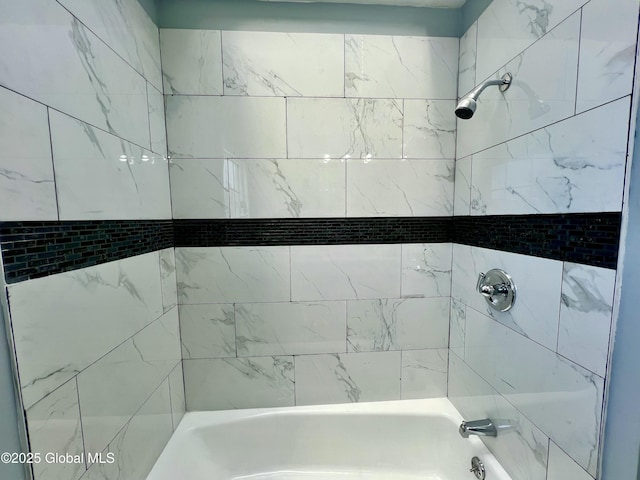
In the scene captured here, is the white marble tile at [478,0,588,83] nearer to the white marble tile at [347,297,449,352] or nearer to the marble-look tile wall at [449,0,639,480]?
the marble-look tile wall at [449,0,639,480]

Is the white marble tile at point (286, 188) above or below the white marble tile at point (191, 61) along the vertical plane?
below

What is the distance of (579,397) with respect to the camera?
0.78 meters

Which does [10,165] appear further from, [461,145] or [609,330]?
[461,145]

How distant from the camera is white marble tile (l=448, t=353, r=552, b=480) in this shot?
0.95 metres

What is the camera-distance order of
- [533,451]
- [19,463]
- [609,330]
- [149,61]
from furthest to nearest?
[149,61]
[533,451]
[609,330]
[19,463]

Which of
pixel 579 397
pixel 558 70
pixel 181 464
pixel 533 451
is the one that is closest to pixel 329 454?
pixel 181 464

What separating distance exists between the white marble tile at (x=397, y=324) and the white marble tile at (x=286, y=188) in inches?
23.0

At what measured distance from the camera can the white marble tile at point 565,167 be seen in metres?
0.69

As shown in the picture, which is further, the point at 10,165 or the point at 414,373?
the point at 414,373

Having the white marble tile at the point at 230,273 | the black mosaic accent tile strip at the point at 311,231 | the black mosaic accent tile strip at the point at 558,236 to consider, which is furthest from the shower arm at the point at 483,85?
Result: the white marble tile at the point at 230,273

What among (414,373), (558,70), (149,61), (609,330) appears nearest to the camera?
(609,330)

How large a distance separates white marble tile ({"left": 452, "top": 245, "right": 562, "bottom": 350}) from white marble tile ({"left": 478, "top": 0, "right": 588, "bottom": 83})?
673 millimetres

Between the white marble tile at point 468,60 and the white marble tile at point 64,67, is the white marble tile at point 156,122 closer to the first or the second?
the white marble tile at point 64,67

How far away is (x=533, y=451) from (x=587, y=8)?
1.45 metres
